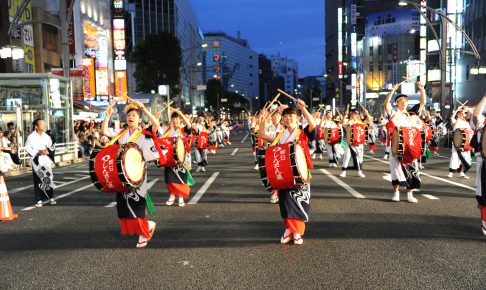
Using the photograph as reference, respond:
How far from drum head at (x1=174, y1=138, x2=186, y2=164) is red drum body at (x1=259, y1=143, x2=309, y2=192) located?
3365 millimetres

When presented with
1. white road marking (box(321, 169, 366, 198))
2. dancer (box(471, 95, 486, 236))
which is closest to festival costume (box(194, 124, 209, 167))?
white road marking (box(321, 169, 366, 198))

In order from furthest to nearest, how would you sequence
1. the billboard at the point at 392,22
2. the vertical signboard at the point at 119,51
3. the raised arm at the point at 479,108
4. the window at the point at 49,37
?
1. the billboard at the point at 392,22
2. the vertical signboard at the point at 119,51
3. the window at the point at 49,37
4. the raised arm at the point at 479,108

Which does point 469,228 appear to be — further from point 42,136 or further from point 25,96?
point 25,96

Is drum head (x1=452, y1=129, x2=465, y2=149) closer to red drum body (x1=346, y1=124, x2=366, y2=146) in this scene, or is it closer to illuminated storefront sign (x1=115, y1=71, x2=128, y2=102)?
red drum body (x1=346, y1=124, x2=366, y2=146)

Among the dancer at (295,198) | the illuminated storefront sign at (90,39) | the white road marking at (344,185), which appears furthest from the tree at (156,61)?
the dancer at (295,198)

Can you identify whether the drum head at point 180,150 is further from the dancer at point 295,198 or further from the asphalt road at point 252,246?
the dancer at point 295,198

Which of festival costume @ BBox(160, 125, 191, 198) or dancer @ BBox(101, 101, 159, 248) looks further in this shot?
festival costume @ BBox(160, 125, 191, 198)

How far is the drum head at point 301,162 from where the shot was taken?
6070 mm

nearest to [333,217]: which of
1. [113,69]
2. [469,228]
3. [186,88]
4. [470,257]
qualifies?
[469,228]

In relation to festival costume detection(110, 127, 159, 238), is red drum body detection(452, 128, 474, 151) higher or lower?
higher

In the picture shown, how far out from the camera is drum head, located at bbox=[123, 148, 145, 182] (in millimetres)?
6145

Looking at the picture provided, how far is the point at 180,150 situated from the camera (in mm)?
9469

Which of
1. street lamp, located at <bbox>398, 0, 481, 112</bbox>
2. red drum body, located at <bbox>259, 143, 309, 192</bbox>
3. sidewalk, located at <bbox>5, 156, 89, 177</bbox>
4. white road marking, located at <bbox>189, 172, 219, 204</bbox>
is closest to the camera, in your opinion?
red drum body, located at <bbox>259, 143, 309, 192</bbox>

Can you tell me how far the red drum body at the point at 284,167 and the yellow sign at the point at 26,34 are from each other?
28214 millimetres
